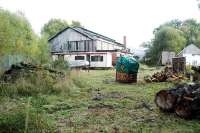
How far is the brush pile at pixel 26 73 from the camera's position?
464 inches

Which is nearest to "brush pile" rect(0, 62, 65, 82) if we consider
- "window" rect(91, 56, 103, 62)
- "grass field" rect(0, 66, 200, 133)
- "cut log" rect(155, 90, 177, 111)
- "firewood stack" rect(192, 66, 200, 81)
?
"grass field" rect(0, 66, 200, 133)

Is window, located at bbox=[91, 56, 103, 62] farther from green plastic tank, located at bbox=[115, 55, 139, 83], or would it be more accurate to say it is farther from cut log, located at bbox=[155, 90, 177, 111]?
cut log, located at bbox=[155, 90, 177, 111]

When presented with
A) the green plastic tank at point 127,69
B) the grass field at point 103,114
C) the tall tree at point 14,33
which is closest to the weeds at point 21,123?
the grass field at point 103,114

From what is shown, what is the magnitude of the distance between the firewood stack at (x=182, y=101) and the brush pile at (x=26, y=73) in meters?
5.43

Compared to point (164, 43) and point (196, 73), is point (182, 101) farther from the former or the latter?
point (164, 43)

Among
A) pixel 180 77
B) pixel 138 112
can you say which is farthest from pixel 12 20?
pixel 138 112

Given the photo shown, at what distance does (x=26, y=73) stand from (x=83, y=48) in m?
28.6

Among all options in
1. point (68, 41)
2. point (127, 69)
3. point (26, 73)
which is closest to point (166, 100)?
point (26, 73)

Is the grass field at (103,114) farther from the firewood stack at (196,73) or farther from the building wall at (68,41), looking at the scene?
the building wall at (68,41)

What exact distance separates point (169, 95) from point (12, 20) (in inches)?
857

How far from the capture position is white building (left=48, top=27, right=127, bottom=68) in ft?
124

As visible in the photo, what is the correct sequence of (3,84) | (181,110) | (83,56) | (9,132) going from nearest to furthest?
(9,132), (181,110), (3,84), (83,56)

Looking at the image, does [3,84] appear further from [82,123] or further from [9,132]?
[9,132]

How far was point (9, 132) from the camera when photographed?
16.8 feet
